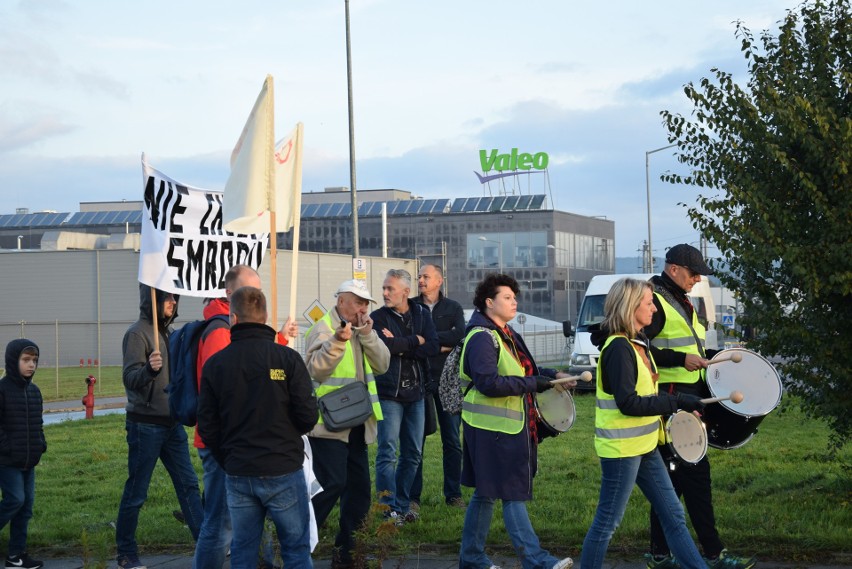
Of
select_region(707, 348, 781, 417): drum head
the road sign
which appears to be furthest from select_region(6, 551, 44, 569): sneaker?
the road sign

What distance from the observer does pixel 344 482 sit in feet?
23.7

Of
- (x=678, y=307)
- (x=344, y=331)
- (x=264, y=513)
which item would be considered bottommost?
(x=264, y=513)

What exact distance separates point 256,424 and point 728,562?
10.8 ft

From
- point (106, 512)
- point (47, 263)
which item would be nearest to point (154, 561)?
point (106, 512)

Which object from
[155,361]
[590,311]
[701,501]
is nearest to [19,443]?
[155,361]

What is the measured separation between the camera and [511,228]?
8494 centimetres

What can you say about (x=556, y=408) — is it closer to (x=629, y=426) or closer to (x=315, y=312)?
(x=629, y=426)

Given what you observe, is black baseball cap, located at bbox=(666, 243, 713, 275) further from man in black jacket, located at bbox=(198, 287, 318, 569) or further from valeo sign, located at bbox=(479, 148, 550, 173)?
valeo sign, located at bbox=(479, 148, 550, 173)

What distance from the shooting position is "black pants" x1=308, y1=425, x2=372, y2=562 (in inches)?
283

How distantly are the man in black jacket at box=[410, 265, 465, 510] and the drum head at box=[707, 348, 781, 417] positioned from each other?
304 centimetres

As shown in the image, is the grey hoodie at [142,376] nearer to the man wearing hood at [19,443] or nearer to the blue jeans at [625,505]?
the man wearing hood at [19,443]

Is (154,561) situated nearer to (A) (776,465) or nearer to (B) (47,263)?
(A) (776,465)

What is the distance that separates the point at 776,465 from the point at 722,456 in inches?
38.1

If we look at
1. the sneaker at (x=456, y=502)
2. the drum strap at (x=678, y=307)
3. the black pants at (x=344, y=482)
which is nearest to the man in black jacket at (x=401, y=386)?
the sneaker at (x=456, y=502)
